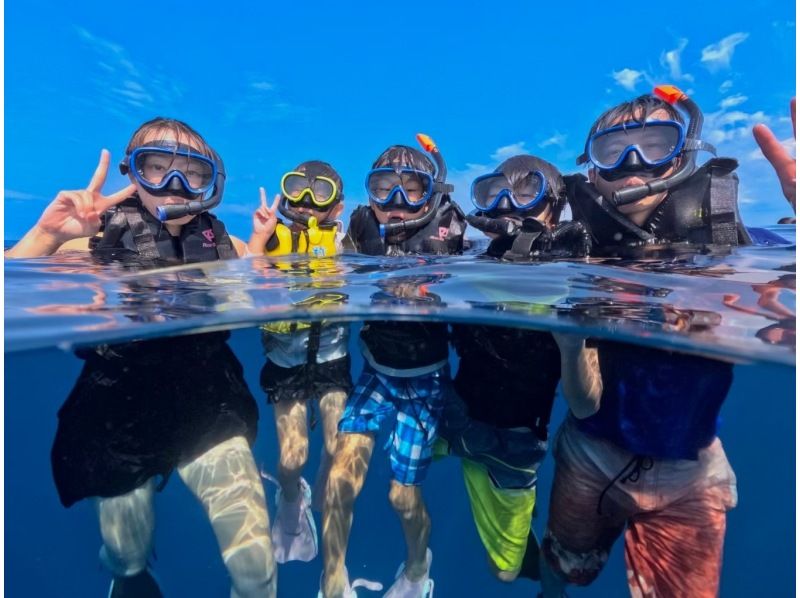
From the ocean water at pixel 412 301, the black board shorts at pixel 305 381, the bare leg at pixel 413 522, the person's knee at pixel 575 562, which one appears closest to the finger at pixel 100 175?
the ocean water at pixel 412 301

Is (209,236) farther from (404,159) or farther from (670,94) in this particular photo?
(670,94)

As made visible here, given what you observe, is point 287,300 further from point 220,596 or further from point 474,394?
point 220,596

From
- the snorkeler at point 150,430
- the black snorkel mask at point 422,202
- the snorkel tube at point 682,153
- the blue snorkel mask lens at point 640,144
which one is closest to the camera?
the snorkeler at point 150,430

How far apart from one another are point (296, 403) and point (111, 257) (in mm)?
2942

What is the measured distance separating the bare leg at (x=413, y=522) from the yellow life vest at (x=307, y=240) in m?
4.01

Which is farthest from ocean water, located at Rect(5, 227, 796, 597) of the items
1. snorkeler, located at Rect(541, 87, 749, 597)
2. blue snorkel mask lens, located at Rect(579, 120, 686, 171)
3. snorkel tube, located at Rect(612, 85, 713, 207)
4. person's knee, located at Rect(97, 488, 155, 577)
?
blue snorkel mask lens, located at Rect(579, 120, 686, 171)

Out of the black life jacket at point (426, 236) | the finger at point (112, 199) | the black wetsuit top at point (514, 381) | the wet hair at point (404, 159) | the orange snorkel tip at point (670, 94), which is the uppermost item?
the orange snorkel tip at point (670, 94)

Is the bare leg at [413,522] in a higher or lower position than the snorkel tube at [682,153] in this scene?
lower

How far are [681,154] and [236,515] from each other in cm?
540

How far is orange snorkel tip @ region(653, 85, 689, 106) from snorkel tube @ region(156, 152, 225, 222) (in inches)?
192

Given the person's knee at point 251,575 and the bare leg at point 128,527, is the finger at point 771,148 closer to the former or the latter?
the person's knee at point 251,575

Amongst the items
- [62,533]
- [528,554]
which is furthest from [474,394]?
[62,533]

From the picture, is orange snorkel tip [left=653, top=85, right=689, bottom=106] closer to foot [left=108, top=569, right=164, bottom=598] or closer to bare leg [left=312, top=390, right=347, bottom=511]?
bare leg [left=312, top=390, right=347, bottom=511]

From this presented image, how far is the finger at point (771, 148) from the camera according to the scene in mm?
3689
